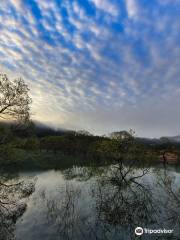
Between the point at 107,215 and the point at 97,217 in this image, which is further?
the point at 107,215

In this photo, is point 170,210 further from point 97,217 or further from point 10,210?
point 10,210

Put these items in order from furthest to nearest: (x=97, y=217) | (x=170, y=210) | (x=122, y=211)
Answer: (x=122, y=211)
(x=170, y=210)
(x=97, y=217)

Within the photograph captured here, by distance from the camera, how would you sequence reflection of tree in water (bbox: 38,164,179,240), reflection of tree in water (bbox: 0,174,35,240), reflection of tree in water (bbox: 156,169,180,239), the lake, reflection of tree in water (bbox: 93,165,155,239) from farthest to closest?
reflection of tree in water (bbox: 156,169,180,239), reflection of tree in water (bbox: 93,165,155,239), reflection of tree in water (bbox: 38,164,179,240), the lake, reflection of tree in water (bbox: 0,174,35,240)

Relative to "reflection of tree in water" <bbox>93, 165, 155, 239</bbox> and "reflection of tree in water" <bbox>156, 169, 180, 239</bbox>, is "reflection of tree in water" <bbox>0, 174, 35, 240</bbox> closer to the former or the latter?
"reflection of tree in water" <bbox>93, 165, 155, 239</bbox>

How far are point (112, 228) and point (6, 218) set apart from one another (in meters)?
10.1

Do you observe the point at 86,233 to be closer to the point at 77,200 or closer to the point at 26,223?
the point at 26,223

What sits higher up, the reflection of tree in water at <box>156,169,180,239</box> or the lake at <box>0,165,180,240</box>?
the reflection of tree in water at <box>156,169,180,239</box>
